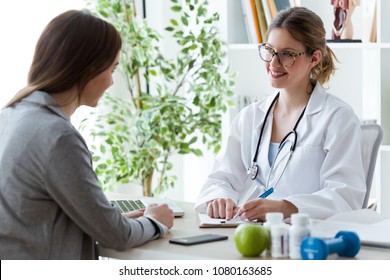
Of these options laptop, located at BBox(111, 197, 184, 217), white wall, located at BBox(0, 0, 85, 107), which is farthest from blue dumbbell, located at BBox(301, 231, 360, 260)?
white wall, located at BBox(0, 0, 85, 107)

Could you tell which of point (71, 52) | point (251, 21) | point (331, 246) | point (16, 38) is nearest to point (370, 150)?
point (331, 246)

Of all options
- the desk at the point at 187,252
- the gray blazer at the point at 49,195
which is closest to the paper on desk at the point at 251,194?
the desk at the point at 187,252

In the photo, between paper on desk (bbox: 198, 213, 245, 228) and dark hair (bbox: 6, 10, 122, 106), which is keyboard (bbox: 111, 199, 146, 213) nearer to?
paper on desk (bbox: 198, 213, 245, 228)

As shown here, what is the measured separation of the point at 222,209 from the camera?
2480 millimetres

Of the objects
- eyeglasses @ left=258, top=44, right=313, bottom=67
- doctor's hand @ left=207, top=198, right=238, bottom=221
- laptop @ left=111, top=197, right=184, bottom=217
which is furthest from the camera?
eyeglasses @ left=258, top=44, right=313, bottom=67

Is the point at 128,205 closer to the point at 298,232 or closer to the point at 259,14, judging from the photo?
the point at 298,232

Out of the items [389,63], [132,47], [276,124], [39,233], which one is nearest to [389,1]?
[389,63]

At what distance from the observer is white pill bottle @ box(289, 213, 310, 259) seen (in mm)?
1893

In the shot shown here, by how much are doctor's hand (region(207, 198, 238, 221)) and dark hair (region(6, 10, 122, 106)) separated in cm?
64

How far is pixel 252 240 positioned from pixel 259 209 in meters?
0.44

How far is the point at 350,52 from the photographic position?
13.1ft

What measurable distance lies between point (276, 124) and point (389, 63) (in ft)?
3.23

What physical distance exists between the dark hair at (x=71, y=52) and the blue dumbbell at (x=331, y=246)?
2.47 ft

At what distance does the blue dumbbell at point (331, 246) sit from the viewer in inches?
72.7
